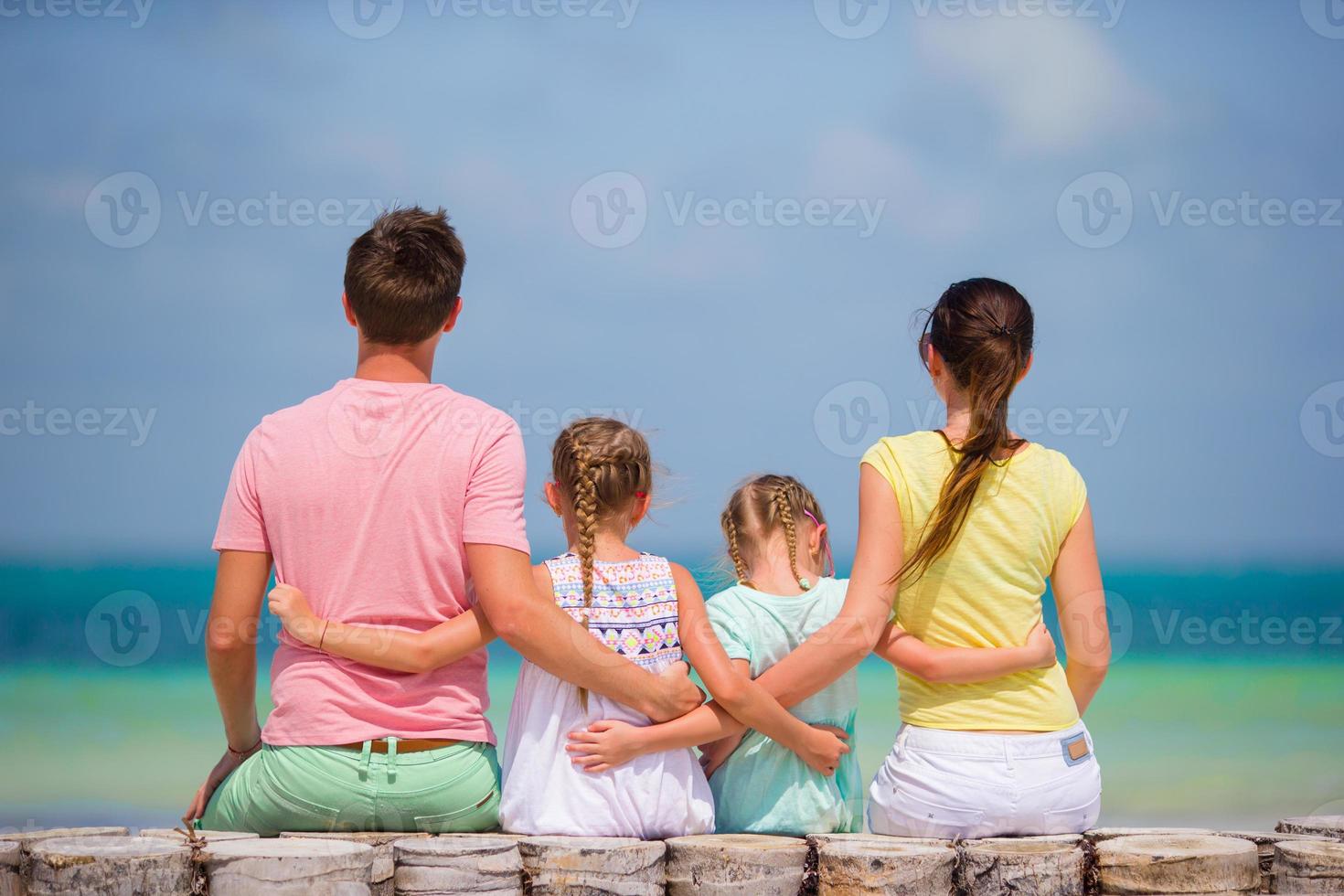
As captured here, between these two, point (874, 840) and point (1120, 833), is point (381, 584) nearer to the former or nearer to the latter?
point (874, 840)

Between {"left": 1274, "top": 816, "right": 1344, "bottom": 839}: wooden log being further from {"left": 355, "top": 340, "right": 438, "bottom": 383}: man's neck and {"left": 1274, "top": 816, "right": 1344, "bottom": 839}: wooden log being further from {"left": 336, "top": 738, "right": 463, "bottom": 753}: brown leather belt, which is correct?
{"left": 355, "top": 340, "right": 438, "bottom": 383}: man's neck

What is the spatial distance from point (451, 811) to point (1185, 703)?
10501 mm

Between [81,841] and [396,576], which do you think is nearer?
[81,841]

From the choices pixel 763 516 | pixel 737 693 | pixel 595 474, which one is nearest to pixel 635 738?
pixel 737 693

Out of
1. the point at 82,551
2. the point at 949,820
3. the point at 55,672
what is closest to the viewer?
the point at 949,820

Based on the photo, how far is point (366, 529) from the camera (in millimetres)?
2484

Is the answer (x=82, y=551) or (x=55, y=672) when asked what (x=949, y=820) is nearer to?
(x=55, y=672)

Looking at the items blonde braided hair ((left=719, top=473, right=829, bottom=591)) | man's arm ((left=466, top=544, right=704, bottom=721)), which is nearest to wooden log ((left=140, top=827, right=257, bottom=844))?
man's arm ((left=466, top=544, right=704, bottom=721))

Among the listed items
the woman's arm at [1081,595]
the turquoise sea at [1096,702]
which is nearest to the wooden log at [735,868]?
the woman's arm at [1081,595]

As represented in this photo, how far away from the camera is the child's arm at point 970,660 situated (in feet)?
8.61

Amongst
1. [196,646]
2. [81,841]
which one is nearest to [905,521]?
[81,841]

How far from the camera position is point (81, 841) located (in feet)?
7.65

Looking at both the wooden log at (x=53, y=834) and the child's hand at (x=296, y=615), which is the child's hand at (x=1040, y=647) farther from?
the wooden log at (x=53, y=834)

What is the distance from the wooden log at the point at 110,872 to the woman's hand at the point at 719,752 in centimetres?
116
